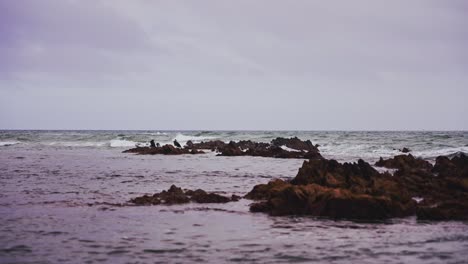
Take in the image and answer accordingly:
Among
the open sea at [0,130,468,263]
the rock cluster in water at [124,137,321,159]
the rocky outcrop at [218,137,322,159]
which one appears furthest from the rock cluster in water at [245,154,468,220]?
the rock cluster in water at [124,137,321,159]

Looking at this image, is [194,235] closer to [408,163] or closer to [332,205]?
[332,205]

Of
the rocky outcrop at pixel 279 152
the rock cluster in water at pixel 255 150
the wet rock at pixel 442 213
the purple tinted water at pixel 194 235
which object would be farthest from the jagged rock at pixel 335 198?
the rock cluster in water at pixel 255 150

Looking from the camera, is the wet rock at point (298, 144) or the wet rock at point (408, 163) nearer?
the wet rock at point (408, 163)

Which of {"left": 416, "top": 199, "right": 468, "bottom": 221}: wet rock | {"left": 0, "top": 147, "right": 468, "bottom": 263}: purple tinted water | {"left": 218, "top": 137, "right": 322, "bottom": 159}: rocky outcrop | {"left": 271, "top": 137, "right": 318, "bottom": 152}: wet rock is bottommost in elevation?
{"left": 0, "top": 147, "right": 468, "bottom": 263}: purple tinted water

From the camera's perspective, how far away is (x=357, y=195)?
37.8 feet

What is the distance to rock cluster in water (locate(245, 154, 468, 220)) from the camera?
36.8ft

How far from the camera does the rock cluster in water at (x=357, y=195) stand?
1122 cm

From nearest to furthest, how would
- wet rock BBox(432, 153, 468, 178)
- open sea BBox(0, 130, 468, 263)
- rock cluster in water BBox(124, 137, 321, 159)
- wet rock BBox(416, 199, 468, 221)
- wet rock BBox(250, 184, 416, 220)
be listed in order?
open sea BBox(0, 130, 468, 263), wet rock BBox(416, 199, 468, 221), wet rock BBox(250, 184, 416, 220), wet rock BBox(432, 153, 468, 178), rock cluster in water BBox(124, 137, 321, 159)

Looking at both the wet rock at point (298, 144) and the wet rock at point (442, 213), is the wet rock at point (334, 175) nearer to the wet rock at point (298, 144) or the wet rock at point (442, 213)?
the wet rock at point (442, 213)

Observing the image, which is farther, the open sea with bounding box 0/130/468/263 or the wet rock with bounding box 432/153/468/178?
the wet rock with bounding box 432/153/468/178

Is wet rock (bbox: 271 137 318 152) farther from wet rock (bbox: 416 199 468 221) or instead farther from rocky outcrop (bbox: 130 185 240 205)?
wet rock (bbox: 416 199 468 221)

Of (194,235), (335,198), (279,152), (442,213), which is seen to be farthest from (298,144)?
(194,235)

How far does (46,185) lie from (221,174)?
8032 mm

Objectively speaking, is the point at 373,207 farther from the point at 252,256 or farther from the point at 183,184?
the point at 183,184
